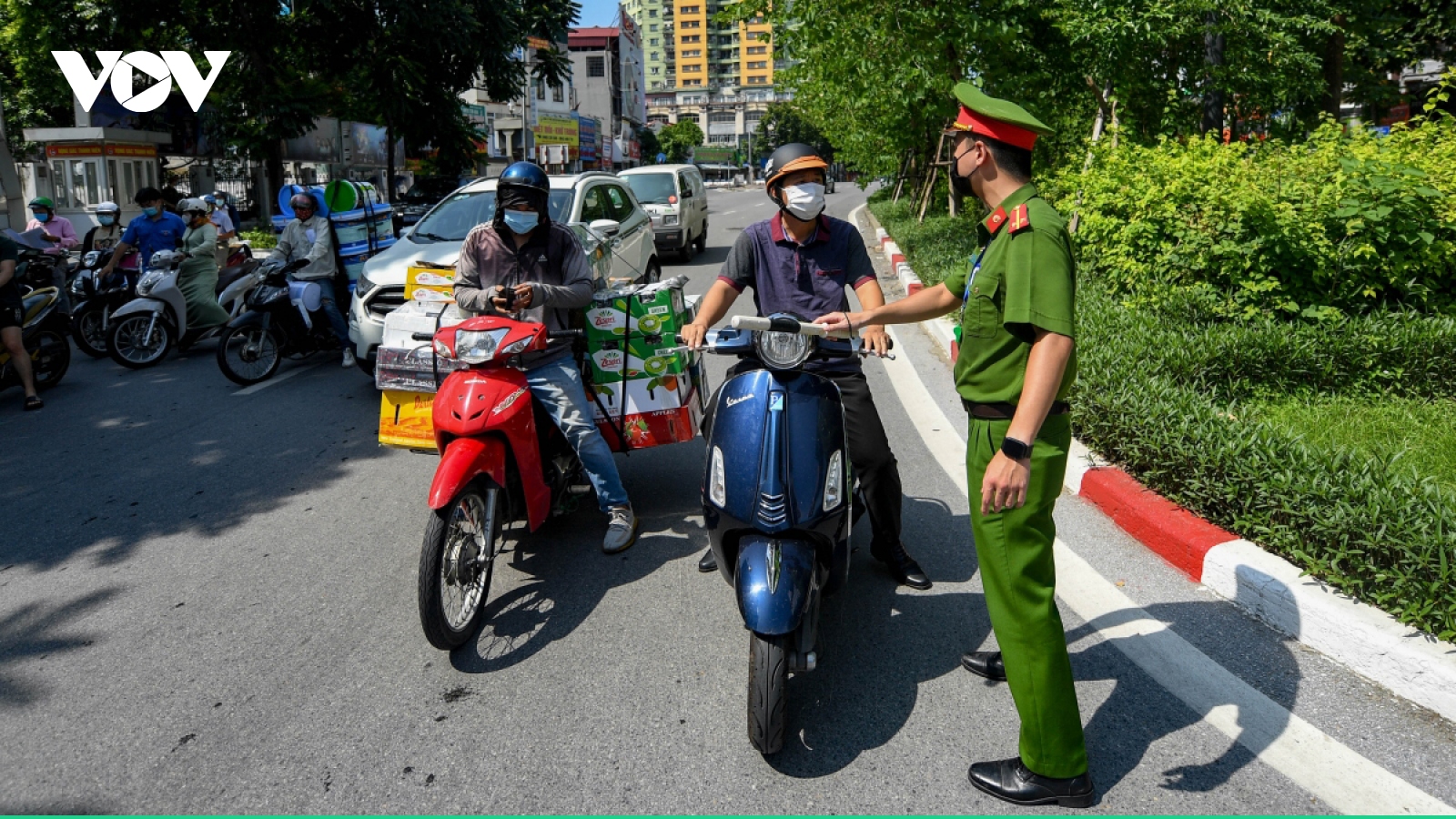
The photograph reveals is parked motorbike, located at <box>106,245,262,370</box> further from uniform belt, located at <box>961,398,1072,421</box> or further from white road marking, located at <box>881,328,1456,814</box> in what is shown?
uniform belt, located at <box>961,398,1072,421</box>

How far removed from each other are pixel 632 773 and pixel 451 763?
542mm

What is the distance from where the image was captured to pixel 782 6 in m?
14.8

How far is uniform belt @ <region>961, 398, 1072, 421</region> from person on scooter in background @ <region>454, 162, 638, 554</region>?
2073 mm

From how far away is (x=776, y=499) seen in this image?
3.18m

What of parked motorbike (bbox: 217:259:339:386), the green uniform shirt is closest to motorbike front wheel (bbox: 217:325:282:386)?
parked motorbike (bbox: 217:259:339:386)

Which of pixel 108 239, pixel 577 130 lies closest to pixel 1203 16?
pixel 108 239

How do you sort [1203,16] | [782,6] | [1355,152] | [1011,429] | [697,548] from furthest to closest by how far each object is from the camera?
1. [782,6]
2. [1203,16]
3. [1355,152]
4. [697,548]
5. [1011,429]

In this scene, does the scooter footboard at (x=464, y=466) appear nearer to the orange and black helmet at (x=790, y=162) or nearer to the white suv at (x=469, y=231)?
the orange and black helmet at (x=790, y=162)

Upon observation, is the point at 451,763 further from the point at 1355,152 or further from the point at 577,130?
the point at 577,130

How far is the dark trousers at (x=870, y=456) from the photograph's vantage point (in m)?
4.02

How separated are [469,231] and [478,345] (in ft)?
12.2

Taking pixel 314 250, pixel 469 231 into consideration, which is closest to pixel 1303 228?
pixel 469 231

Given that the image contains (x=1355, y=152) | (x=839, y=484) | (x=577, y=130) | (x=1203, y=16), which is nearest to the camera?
(x=839, y=484)

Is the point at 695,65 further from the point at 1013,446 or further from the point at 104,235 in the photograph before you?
the point at 1013,446
